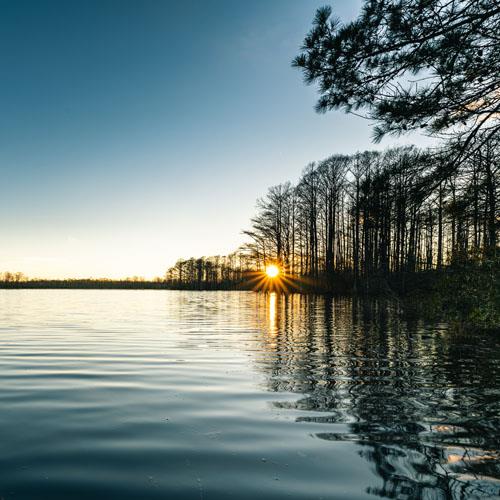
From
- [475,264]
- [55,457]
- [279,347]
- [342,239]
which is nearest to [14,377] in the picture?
[55,457]

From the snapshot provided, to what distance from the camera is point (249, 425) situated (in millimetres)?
3938

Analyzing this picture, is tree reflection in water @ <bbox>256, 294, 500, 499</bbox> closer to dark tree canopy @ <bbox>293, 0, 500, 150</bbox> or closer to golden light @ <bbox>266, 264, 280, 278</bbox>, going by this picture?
dark tree canopy @ <bbox>293, 0, 500, 150</bbox>

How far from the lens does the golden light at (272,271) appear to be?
51312 mm

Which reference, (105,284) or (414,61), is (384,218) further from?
(105,284)

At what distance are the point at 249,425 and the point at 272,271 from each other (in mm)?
48487

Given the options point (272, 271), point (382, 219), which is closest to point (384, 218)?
point (382, 219)

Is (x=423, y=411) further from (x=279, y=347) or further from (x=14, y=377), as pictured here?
(x=14, y=377)

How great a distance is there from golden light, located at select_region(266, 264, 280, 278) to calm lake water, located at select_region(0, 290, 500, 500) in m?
42.8

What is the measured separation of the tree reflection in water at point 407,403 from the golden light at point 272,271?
4110 cm

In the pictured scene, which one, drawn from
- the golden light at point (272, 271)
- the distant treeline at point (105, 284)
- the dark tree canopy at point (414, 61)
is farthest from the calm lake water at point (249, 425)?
the distant treeline at point (105, 284)

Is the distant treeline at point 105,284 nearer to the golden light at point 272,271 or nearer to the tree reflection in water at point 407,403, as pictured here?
the golden light at point 272,271

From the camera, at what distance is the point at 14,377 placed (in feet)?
20.2

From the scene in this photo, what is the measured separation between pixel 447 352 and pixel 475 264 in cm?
391

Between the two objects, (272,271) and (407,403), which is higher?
(272,271)
